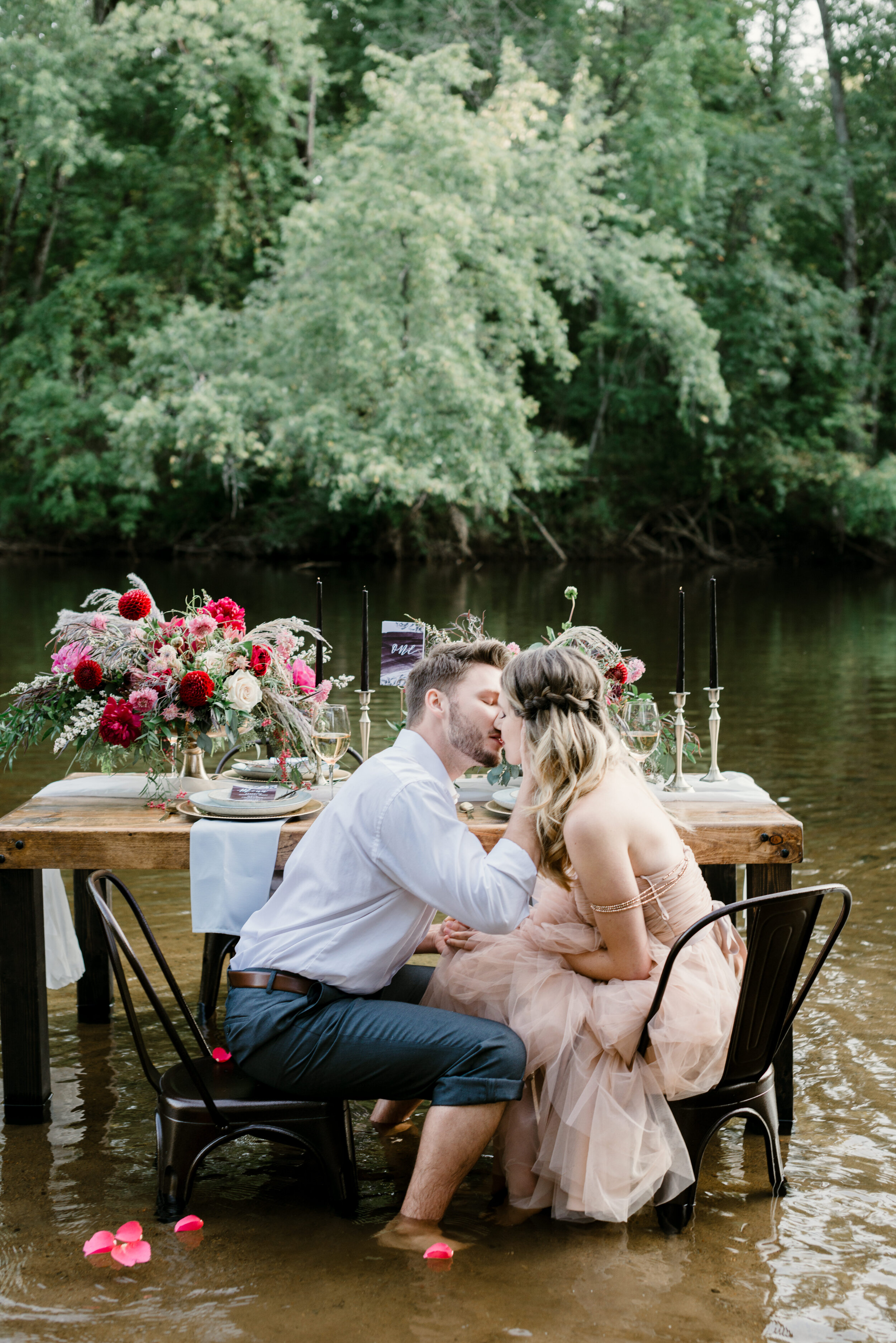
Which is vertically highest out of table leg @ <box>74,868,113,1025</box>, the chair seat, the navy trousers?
the navy trousers

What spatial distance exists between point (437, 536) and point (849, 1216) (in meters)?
24.1

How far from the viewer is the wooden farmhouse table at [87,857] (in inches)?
126

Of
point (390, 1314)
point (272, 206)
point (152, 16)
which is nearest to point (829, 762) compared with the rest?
point (390, 1314)

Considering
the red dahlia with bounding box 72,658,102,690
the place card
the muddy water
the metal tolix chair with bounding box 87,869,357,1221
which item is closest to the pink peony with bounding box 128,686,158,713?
the red dahlia with bounding box 72,658,102,690

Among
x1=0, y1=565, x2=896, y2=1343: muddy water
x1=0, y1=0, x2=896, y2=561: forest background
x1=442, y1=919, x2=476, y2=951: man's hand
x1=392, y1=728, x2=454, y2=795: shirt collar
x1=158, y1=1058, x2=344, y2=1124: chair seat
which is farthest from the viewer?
x1=0, y1=0, x2=896, y2=561: forest background

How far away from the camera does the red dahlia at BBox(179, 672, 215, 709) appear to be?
11.2ft

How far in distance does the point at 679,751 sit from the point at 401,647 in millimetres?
843

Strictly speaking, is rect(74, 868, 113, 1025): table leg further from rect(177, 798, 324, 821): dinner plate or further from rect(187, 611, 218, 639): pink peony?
Answer: rect(187, 611, 218, 639): pink peony

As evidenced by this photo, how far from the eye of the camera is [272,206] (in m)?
24.3

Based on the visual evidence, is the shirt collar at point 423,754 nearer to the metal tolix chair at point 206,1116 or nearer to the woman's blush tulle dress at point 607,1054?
the woman's blush tulle dress at point 607,1054

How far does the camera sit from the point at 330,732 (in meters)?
3.58

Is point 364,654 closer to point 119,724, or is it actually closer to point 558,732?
point 119,724

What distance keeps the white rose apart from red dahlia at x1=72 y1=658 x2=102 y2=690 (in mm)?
345

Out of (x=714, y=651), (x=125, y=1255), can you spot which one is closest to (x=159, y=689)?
(x=125, y=1255)
